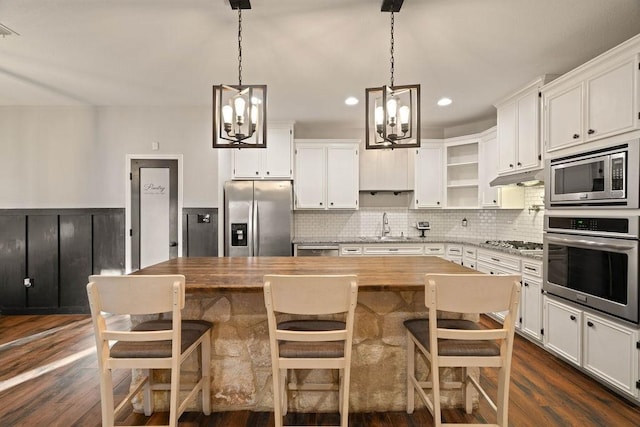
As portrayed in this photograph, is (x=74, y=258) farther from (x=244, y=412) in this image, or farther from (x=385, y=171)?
(x=385, y=171)

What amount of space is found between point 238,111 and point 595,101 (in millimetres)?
2592

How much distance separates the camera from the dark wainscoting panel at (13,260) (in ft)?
13.6

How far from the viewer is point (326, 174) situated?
4.73 m

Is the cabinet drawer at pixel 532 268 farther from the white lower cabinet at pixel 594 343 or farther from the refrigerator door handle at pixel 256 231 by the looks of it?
the refrigerator door handle at pixel 256 231

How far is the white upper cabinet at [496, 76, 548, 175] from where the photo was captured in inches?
127

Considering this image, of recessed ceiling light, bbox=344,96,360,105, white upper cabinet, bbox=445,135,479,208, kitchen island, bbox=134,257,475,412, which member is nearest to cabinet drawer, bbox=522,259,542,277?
kitchen island, bbox=134,257,475,412

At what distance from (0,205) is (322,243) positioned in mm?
4221

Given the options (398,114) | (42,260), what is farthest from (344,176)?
(42,260)

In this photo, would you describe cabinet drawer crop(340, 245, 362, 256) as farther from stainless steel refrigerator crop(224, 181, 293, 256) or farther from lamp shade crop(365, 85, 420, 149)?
lamp shade crop(365, 85, 420, 149)

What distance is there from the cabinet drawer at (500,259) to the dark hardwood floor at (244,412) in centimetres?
77

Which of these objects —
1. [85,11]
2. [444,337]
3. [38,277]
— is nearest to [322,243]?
[444,337]

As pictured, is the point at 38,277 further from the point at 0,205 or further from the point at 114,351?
the point at 114,351

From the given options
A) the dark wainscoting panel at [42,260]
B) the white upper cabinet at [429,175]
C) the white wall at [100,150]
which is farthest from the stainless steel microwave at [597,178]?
the dark wainscoting panel at [42,260]

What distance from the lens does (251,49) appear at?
2.70 m
